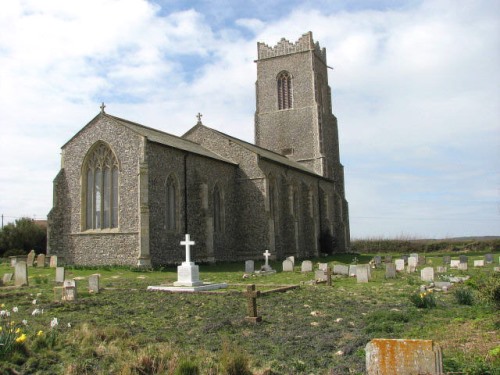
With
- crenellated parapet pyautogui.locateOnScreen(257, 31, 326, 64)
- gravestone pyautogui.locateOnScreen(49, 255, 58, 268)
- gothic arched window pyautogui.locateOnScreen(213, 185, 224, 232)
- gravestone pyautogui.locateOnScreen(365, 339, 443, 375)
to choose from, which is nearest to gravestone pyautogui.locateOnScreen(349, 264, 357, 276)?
gothic arched window pyautogui.locateOnScreen(213, 185, 224, 232)

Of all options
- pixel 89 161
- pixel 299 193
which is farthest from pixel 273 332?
pixel 299 193

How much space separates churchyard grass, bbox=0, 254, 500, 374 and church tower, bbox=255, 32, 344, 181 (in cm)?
3091

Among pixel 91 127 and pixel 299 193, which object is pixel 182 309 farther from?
pixel 299 193

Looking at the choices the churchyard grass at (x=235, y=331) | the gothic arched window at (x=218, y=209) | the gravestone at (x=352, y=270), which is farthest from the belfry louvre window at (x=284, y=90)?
the churchyard grass at (x=235, y=331)

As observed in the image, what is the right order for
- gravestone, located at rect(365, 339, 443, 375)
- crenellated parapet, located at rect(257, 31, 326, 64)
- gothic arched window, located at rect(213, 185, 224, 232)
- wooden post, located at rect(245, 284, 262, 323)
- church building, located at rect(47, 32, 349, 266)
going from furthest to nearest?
crenellated parapet, located at rect(257, 31, 326, 64), gothic arched window, located at rect(213, 185, 224, 232), church building, located at rect(47, 32, 349, 266), wooden post, located at rect(245, 284, 262, 323), gravestone, located at rect(365, 339, 443, 375)

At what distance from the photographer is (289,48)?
1827 inches

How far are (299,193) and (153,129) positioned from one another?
1317 centimetres

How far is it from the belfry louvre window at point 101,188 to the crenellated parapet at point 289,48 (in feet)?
85.5

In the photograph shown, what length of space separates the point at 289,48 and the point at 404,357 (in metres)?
44.4

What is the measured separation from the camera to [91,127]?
2566 centimetres

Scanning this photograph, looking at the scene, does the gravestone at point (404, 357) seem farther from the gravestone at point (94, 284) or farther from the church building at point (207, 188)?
the church building at point (207, 188)

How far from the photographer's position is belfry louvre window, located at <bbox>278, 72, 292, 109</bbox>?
45.9 metres

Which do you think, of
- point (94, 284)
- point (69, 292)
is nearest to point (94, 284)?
point (94, 284)

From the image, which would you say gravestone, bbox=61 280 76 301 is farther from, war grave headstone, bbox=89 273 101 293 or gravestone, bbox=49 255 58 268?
gravestone, bbox=49 255 58 268
